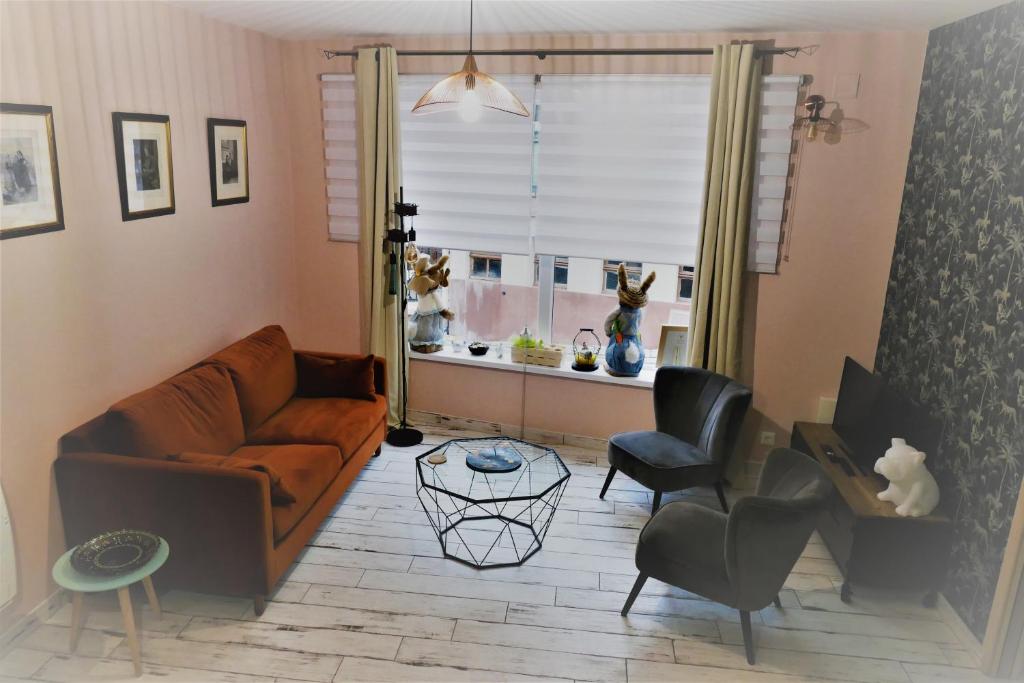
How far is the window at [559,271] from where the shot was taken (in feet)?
15.9

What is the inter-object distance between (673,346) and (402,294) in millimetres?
1880

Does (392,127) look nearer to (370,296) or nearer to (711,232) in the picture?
(370,296)

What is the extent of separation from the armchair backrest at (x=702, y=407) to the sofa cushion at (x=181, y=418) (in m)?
2.45

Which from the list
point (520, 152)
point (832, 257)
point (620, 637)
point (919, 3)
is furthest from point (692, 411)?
point (919, 3)

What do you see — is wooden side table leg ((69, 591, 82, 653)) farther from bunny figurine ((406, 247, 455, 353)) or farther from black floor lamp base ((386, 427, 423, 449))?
bunny figurine ((406, 247, 455, 353))

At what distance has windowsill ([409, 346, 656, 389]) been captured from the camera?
4695 millimetres

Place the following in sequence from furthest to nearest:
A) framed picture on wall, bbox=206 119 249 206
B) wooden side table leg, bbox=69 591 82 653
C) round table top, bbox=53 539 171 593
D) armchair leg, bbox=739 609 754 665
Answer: framed picture on wall, bbox=206 119 249 206
armchair leg, bbox=739 609 754 665
wooden side table leg, bbox=69 591 82 653
round table top, bbox=53 539 171 593

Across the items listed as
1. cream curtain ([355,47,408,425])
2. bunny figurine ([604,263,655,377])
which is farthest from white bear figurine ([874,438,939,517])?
cream curtain ([355,47,408,425])

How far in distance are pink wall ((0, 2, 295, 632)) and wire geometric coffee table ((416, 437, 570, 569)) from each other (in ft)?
5.22

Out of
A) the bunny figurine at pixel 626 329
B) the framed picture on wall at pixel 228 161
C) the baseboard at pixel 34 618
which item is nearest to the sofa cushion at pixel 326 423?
the baseboard at pixel 34 618

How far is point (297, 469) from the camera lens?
3.45 m

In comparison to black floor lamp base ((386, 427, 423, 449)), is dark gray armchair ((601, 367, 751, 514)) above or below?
above

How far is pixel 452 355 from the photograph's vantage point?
199 inches

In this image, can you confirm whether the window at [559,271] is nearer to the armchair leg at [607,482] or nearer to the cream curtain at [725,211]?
the cream curtain at [725,211]
